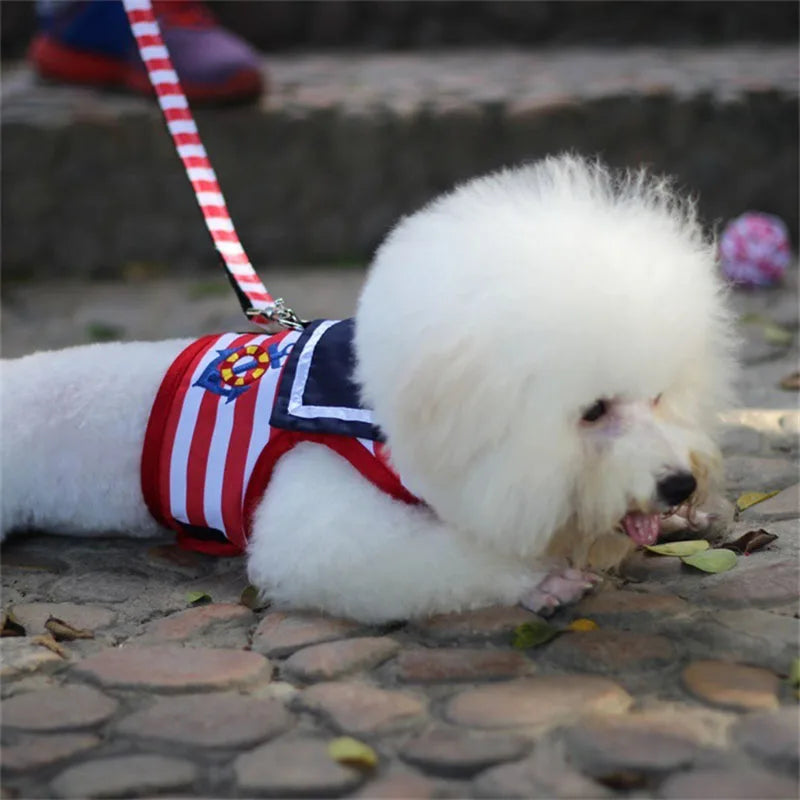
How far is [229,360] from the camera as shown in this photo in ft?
8.52

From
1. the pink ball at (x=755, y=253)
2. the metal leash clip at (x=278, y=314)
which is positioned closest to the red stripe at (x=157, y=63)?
the metal leash clip at (x=278, y=314)

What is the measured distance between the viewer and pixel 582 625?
7.16ft

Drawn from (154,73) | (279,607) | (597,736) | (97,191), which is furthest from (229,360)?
(97,191)

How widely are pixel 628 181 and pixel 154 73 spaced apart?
125 centimetres

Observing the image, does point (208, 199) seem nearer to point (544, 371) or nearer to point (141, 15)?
point (141, 15)

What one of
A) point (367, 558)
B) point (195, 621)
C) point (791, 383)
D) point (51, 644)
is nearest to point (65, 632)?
point (51, 644)

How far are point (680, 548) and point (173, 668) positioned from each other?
3.25ft

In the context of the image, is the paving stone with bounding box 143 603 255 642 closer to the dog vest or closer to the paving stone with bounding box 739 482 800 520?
the dog vest

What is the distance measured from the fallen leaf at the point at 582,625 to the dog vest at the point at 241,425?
1.16 ft

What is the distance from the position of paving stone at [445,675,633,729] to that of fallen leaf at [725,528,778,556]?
581 millimetres

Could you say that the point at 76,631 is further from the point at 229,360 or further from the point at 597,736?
the point at 597,736

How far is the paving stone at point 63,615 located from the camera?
7.79 ft

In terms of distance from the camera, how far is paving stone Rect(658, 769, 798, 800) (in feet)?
5.56

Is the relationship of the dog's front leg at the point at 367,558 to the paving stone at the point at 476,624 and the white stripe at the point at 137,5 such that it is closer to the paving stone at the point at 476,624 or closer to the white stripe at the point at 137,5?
the paving stone at the point at 476,624
